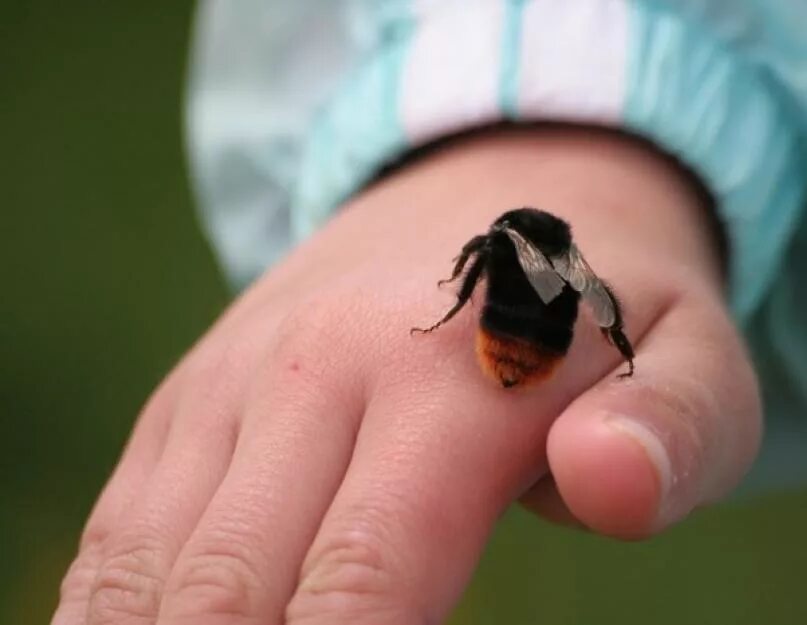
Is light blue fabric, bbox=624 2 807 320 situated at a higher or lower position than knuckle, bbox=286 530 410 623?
higher

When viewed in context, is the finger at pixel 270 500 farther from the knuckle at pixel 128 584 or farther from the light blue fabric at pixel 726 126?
the light blue fabric at pixel 726 126

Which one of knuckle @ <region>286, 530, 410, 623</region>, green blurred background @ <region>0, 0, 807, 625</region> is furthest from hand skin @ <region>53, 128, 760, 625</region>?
green blurred background @ <region>0, 0, 807, 625</region>

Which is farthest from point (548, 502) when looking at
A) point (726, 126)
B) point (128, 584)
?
point (726, 126)

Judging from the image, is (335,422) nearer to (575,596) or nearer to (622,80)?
(622,80)

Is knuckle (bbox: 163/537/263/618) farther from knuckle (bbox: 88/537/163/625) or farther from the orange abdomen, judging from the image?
the orange abdomen

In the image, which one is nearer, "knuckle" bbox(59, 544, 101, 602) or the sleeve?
"knuckle" bbox(59, 544, 101, 602)

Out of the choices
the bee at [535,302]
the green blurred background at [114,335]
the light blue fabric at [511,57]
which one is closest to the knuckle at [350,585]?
the bee at [535,302]
